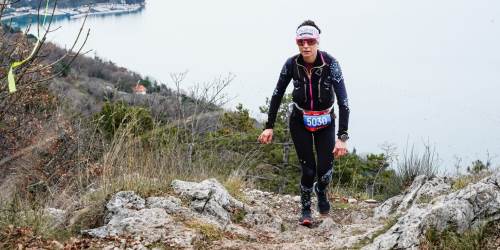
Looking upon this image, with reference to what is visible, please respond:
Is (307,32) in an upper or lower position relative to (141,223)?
upper

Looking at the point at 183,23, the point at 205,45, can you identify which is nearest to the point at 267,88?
the point at 205,45

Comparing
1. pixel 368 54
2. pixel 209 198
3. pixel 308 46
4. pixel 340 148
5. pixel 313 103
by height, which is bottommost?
pixel 209 198

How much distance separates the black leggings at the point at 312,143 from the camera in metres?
4.92

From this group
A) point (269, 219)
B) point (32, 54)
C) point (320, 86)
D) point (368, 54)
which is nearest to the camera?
point (32, 54)

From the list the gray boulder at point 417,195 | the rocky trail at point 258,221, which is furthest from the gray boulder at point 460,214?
the gray boulder at point 417,195

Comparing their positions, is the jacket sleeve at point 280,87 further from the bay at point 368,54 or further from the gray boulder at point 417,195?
the bay at point 368,54

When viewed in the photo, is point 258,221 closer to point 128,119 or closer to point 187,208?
point 187,208

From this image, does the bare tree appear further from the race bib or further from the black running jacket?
the race bib

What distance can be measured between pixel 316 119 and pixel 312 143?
0.28m

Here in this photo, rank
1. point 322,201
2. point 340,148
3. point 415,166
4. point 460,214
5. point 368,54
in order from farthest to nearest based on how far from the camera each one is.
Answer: point 368,54, point 415,166, point 322,201, point 340,148, point 460,214

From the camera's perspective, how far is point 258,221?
491 centimetres

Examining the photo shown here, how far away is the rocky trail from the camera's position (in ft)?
10.3

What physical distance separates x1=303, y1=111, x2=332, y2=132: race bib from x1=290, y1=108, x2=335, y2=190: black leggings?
7 centimetres

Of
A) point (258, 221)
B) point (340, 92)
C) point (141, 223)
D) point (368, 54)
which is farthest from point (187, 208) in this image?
point (368, 54)
